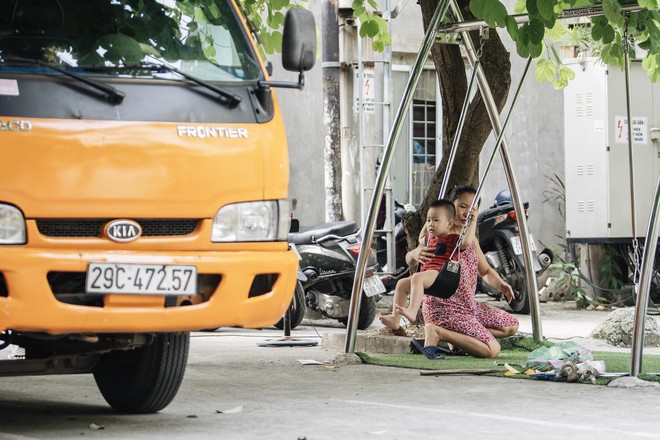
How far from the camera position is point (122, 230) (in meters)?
5.93

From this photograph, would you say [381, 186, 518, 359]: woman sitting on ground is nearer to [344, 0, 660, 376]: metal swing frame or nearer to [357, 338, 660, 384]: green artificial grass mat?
[357, 338, 660, 384]: green artificial grass mat

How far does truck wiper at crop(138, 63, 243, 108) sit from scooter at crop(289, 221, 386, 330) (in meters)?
6.89

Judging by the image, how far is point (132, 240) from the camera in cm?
593

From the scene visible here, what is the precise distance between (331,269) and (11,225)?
7781 mm

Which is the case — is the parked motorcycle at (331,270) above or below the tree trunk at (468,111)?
below

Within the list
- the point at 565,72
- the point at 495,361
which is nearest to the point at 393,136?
the point at 495,361

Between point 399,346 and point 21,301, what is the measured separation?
5.42 meters

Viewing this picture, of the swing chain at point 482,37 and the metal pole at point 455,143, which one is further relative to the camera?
the metal pole at point 455,143

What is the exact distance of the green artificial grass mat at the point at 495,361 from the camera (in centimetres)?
919

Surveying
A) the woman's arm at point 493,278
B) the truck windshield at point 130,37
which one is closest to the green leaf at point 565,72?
the woman's arm at point 493,278

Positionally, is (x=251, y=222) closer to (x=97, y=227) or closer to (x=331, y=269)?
(x=97, y=227)

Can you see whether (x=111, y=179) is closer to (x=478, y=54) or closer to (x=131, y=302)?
(x=131, y=302)

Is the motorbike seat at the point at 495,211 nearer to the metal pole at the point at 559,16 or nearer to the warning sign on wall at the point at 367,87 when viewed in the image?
the warning sign on wall at the point at 367,87

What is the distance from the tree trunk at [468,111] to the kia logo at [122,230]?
5634 millimetres
